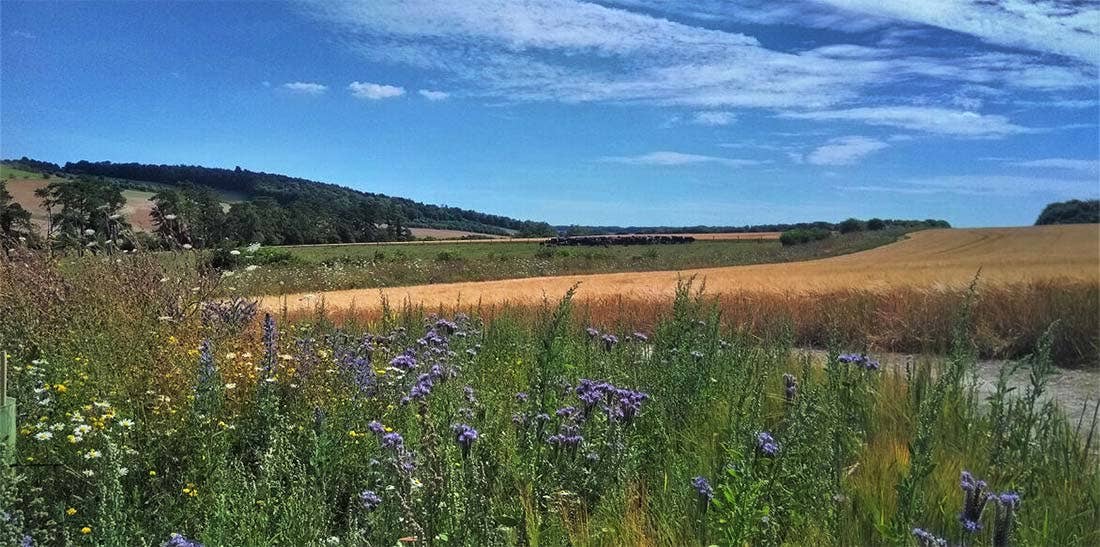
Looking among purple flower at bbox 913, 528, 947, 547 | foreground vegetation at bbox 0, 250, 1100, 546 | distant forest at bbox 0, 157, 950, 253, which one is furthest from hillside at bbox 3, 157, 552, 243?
purple flower at bbox 913, 528, 947, 547

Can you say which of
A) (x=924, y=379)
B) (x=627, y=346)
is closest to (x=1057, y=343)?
(x=924, y=379)

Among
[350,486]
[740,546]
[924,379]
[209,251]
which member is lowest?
[350,486]

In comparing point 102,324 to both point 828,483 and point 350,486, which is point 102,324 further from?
point 828,483

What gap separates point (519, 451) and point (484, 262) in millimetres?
32424

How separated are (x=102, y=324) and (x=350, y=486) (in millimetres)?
3608

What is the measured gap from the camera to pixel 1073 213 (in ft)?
12.5

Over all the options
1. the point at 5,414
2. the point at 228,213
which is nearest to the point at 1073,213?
the point at 5,414

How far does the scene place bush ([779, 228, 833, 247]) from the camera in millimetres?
49406

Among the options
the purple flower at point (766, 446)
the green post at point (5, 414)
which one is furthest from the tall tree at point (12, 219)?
the purple flower at point (766, 446)

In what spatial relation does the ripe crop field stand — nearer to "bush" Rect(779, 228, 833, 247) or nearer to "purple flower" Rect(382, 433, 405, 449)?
"purple flower" Rect(382, 433, 405, 449)

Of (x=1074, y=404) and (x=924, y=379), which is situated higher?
(x=924, y=379)

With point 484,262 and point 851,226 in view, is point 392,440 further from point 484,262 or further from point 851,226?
point 851,226

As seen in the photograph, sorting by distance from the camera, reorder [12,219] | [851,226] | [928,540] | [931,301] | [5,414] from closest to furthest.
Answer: [928,540], [5,414], [12,219], [931,301], [851,226]

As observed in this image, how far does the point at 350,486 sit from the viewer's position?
376 cm
